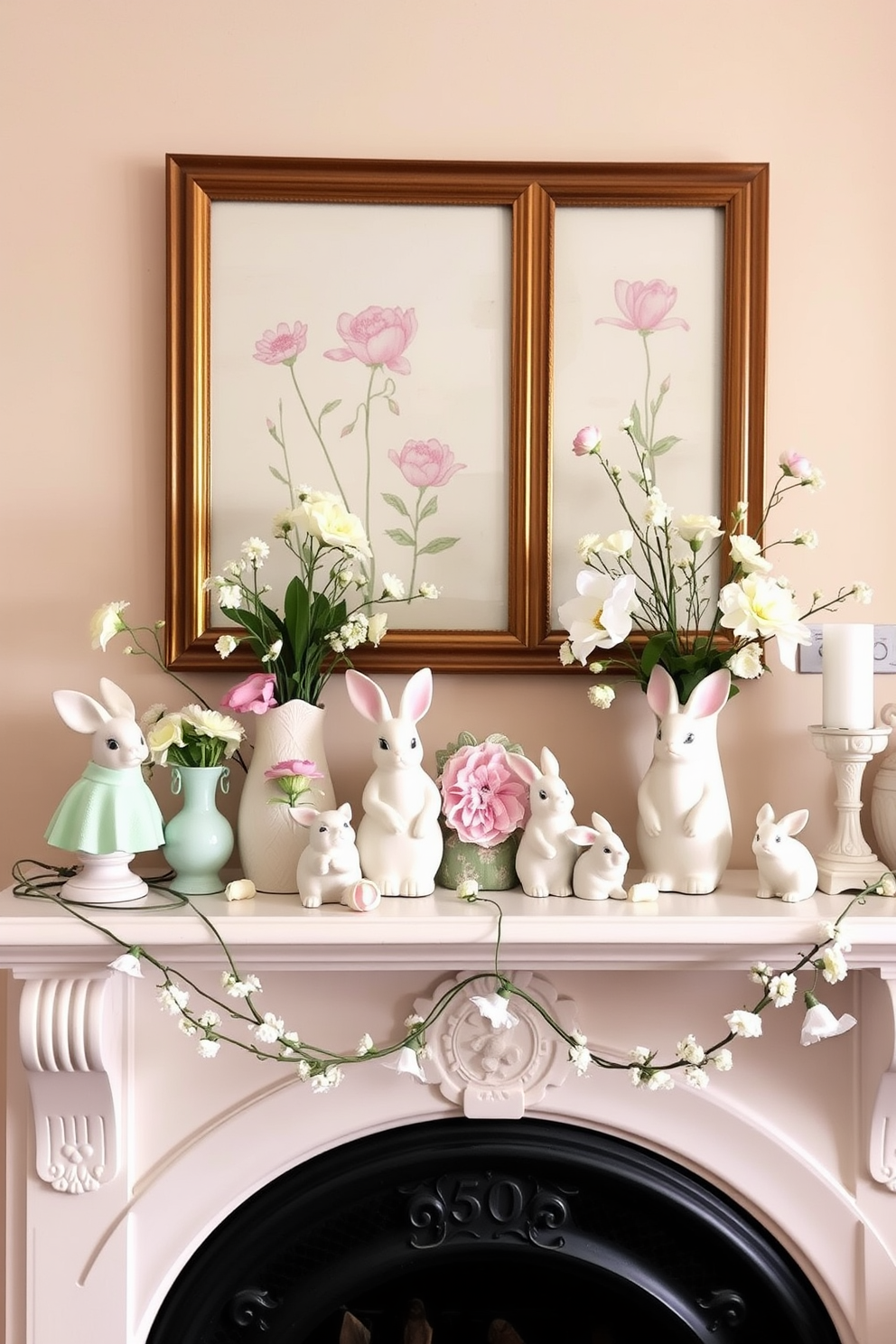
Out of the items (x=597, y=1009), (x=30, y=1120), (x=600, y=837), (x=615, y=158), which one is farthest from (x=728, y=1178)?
(x=615, y=158)

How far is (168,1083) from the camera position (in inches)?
51.0

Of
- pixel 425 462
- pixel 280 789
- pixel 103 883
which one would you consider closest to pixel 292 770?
pixel 280 789

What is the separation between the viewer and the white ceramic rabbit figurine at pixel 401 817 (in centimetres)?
119

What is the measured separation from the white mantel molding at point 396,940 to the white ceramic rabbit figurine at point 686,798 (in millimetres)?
34

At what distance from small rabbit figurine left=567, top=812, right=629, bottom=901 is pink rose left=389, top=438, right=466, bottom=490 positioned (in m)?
0.52

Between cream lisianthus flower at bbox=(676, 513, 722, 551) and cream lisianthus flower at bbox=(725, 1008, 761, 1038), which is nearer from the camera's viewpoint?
cream lisianthus flower at bbox=(725, 1008, 761, 1038)

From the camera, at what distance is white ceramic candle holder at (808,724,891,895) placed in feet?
4.03

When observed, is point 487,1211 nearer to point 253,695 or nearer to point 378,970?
point 378,970

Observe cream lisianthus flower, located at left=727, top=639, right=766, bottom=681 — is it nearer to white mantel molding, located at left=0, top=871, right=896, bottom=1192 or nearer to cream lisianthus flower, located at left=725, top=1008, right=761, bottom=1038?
white mantel molding, located at left=0, top=871, right=896, bottom=1192

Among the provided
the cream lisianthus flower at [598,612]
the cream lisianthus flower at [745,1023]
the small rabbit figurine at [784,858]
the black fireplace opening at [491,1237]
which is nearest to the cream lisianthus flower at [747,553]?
the cream lisianthus flower at [598,612]

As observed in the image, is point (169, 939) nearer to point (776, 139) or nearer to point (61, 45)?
point (61, 45)

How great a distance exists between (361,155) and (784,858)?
110 centimetres

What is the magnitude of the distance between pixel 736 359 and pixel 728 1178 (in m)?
1.11

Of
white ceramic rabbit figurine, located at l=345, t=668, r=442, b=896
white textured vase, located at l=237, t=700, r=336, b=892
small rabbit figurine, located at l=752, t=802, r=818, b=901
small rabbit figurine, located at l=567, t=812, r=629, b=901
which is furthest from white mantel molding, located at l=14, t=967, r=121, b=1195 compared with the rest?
small rabbit figurine, located at l=752, t=802, r=818, b=901
